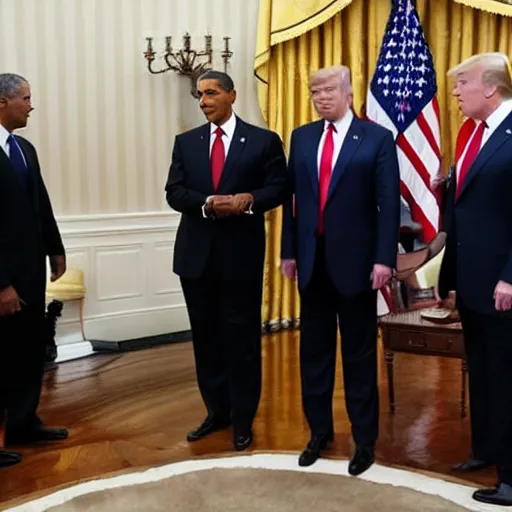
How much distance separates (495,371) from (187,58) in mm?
3475

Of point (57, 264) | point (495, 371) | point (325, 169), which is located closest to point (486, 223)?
point (495, 371)

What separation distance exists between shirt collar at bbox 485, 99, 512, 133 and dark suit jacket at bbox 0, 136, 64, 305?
1.76 m

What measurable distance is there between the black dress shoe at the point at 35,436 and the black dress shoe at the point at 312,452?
106 cm

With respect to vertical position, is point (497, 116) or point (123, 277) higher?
point (497, 116)

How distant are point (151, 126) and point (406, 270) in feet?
7.29

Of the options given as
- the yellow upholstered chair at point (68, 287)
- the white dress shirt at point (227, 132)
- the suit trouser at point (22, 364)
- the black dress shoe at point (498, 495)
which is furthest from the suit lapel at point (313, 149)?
the yellow upholstered chair at point (68, 287)

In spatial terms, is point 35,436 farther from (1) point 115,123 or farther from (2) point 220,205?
(1) point 115,123

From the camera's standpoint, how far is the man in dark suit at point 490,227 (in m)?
2.69

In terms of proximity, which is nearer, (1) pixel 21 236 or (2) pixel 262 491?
(2) pixel 262 491

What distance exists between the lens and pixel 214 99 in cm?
324

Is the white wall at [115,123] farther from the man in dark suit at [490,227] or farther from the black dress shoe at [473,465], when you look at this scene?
the man in dark suit at [490,227]

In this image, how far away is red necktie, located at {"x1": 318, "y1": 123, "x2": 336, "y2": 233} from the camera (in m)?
2.95

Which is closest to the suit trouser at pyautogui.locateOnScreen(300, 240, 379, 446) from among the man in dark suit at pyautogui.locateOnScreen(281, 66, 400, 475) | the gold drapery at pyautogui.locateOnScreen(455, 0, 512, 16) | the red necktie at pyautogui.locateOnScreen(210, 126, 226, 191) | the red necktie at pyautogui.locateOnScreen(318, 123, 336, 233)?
the man in dark suit at pyautogui.locateOnScreen(281, 66, 400, 475)

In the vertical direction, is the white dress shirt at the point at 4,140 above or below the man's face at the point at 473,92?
below
